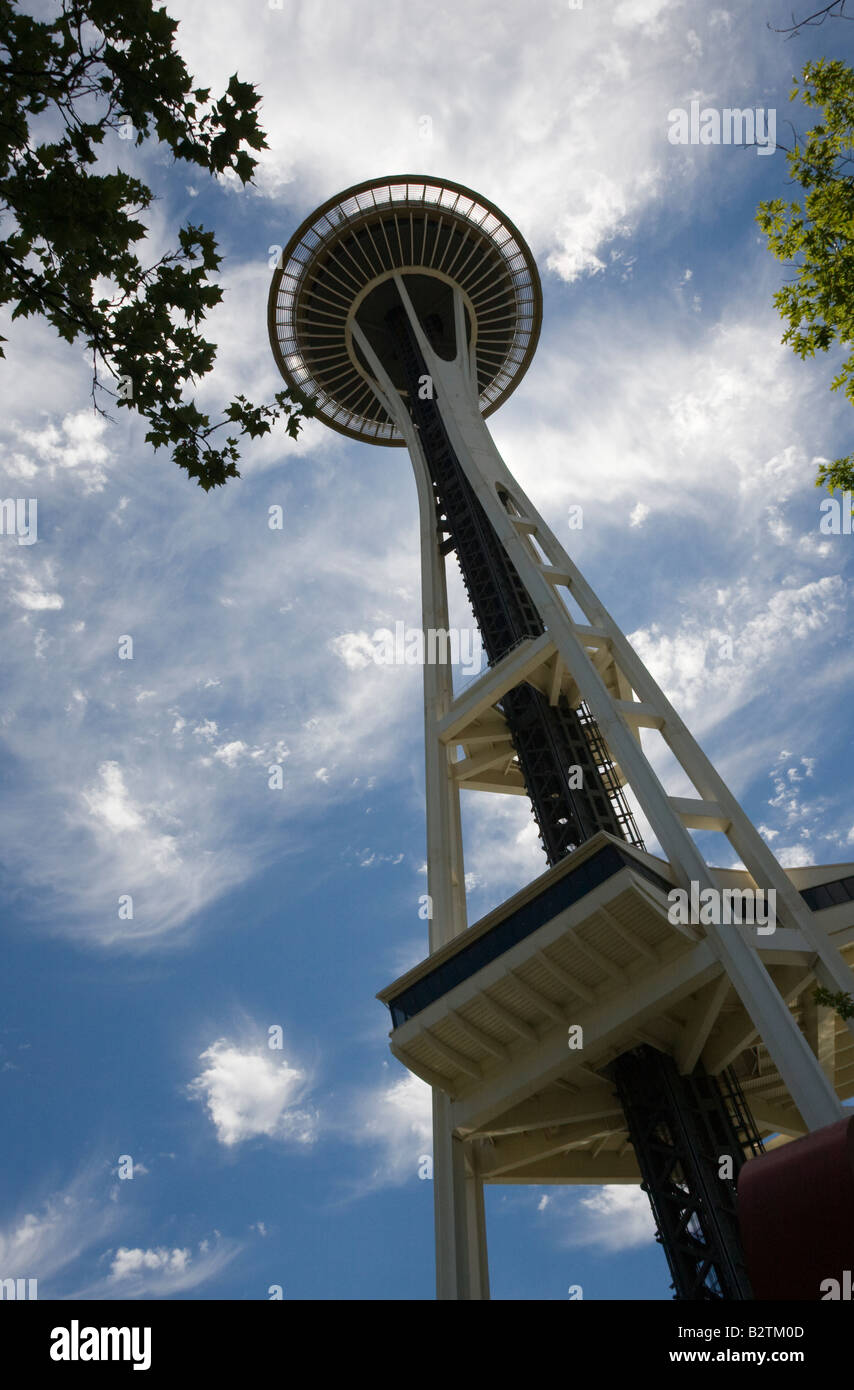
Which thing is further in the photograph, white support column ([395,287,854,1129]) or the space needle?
the space needle

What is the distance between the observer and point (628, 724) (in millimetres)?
25531

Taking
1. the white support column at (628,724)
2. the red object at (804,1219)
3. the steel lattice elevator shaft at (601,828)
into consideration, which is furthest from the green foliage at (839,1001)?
the steel lattice elevator shaft at (601,828)

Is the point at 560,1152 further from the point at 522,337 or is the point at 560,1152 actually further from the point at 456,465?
the point at 522,337

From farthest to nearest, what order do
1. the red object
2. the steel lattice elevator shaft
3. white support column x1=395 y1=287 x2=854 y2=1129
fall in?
the steel lattice elevator shaft, white support column x1=395 y1=287 x2=854 y2=1129, the red object

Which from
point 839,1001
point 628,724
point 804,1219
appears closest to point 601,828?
point 628,724

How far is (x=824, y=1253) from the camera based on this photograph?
940 cm

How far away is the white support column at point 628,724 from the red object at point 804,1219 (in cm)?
708

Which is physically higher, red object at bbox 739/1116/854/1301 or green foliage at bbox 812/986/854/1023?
green foliage at bbox 812/986/854/1023

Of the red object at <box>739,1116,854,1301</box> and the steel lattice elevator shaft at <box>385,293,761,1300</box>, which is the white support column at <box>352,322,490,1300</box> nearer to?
the steel lattice elevator shaft at <box>385,293,761,1300</box>

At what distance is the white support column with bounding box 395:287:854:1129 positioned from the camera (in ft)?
57.3

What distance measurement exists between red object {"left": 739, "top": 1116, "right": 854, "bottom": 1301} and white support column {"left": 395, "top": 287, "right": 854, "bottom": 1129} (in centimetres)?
708

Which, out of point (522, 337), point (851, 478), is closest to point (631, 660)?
point (851, 478)

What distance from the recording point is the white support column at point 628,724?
1747 cm

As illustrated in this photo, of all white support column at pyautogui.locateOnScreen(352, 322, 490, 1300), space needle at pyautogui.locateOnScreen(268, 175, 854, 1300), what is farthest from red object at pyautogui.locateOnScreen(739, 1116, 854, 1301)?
white support column at pyautogui.locateOnScreen(352, 322, 490, 1300)
